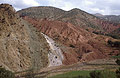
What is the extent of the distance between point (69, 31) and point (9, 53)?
30.5m

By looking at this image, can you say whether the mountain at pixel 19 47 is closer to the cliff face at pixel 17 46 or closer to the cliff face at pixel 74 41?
the cliff face at pixel 17 46

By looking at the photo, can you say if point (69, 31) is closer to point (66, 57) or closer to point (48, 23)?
point (48, 23)

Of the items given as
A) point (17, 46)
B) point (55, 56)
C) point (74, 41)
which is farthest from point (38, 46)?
point (74, 41)

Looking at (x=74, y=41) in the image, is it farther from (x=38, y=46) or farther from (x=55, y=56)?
(x=38, y=46)

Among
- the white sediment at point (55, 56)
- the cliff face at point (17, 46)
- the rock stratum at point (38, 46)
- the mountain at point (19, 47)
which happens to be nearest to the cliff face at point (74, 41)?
the rock stratum at point (38, 46)

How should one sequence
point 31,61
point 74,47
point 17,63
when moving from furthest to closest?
1. point 74,47
2. point 31,61
3. point 17,63

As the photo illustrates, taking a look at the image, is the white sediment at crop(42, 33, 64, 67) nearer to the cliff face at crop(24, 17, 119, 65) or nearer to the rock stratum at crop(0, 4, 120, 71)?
the rock stratum at crop(0, 4, 120, 71)

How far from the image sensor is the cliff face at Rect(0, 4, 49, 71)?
1222 inches

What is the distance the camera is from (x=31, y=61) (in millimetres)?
34062

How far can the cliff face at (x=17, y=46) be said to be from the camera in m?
31.0

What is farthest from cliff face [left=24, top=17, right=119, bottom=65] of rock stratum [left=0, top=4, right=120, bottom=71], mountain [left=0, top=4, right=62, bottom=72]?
mountain [left=0, top=4, right=62, bottom=72]

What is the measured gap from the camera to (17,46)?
3375 cm

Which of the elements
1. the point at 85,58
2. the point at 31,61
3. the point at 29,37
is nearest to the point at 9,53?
the point at 31,61

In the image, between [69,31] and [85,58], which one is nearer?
[85,58]
